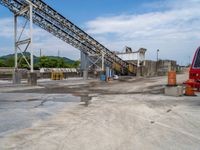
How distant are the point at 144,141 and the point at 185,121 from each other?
2.47 meters

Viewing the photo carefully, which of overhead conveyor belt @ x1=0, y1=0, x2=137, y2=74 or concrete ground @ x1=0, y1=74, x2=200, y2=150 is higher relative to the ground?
overhead conveyor belt @ x1=0, y1=0, x2=137, y2=74

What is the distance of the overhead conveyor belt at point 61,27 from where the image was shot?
23.4 m

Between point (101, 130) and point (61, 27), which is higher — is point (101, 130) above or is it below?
below

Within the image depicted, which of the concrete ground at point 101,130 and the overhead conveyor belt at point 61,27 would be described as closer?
the concrete ground at point 101,130

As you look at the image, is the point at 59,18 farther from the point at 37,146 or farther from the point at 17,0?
the point at 37,146

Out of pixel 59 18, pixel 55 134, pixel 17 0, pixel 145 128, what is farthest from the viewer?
pixel 59 18

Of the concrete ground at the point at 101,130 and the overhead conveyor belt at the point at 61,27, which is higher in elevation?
the overhead conveyor belt at the point at 61,27

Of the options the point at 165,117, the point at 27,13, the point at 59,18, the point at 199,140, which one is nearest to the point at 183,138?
the point at 199,140

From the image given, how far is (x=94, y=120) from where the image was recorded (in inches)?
281

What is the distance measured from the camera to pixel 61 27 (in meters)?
27.9

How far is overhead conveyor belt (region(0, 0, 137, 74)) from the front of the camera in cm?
2342

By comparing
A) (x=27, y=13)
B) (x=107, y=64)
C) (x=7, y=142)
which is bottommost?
(x=7, y=142)

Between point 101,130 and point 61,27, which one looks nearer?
point 101,130

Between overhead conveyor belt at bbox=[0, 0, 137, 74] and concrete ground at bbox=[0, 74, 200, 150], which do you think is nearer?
concrete ground at bbox=[0, 74, 200, 150]
